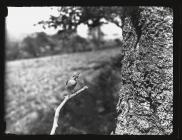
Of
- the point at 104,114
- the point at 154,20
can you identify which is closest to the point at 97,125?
the point at 104,114

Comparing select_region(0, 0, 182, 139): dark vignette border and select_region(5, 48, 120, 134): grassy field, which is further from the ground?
select_region(0, 0, 182, 139): dark vignette border

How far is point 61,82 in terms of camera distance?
6113mm

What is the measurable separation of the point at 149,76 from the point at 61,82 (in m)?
4.00

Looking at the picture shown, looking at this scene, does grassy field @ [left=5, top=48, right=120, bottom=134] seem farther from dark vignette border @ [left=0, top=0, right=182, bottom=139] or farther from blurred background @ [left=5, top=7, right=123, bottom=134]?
dark vignette border @ [left=0, top=0, right=182, bottom=139]

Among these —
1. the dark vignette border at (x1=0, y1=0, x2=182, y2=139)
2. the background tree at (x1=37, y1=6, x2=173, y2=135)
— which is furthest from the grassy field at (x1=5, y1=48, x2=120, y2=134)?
the dark vignette border at (x1=0, y1=0, x2=182, y2=139)

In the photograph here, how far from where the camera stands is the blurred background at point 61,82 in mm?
5309

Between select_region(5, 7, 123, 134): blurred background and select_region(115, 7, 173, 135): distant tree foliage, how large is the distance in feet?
4.91

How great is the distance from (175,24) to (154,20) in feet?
0.48

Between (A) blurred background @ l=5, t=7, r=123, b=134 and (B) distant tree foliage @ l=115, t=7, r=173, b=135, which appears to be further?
(A) blurred background @ l=5, t=7, r=123, b=134

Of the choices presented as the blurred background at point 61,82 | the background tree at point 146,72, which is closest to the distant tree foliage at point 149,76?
the background tree at point 146,72

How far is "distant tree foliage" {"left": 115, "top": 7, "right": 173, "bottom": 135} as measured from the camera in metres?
2.17
